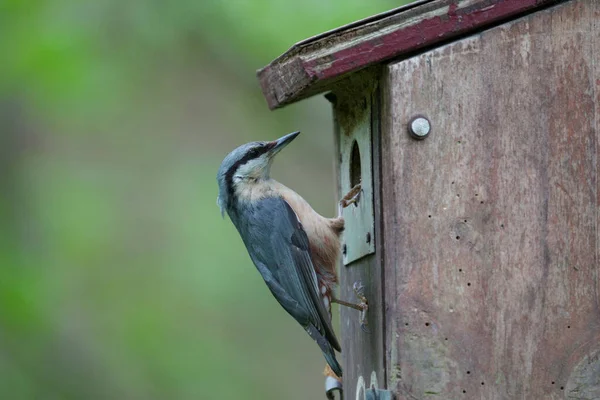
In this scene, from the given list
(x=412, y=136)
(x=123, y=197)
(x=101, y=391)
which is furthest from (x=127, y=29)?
(x=412, y=136)

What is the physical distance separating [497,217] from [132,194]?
373 centimetres

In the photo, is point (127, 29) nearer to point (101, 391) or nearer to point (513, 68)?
point (101, 391)

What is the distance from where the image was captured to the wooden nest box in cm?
281

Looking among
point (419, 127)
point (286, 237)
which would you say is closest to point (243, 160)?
point (286, 237)

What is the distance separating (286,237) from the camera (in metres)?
3.55

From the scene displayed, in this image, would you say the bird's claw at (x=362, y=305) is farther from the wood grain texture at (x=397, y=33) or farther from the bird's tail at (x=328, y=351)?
the wood grain texture at (x=397, y=33)

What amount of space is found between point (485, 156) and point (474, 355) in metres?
0.59

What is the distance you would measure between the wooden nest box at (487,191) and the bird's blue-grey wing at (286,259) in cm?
53

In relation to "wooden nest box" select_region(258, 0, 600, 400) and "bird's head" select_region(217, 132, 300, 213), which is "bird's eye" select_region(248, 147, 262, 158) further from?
"wooden nest box" select_region(258, 0, 600, 400)

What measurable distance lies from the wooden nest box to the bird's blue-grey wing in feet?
1.73

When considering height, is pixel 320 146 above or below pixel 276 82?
below

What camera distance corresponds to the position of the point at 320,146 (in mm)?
5629

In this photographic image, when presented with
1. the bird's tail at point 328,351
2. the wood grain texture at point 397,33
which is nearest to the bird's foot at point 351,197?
the bird's tail at point 328,351

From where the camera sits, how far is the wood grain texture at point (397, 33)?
286 cm
